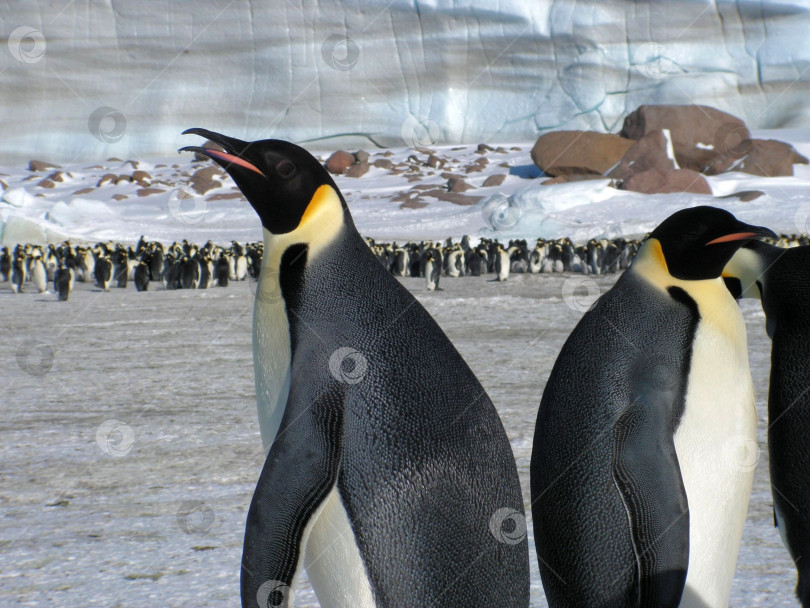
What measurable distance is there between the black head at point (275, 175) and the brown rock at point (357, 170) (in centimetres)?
2774

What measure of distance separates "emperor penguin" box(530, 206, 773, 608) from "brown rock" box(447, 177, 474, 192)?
77.7 ft

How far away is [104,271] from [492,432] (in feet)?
38.3

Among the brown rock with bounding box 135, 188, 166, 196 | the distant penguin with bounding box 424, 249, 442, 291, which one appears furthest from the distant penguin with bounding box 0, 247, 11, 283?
the brown rock with bounding box 135, 188, 166, 196

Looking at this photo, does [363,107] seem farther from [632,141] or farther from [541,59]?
[632,141]

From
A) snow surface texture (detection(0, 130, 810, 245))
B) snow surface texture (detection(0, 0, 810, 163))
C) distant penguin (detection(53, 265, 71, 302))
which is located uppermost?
snow surface texture (detection(0, 0, 810, 163))

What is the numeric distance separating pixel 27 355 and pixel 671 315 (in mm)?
5750

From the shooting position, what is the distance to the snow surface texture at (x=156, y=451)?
243 cm

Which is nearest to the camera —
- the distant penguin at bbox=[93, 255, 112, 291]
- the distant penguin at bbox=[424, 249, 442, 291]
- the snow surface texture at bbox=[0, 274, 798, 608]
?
the snow surface texture at bbox=[0, 274, 798, 608]

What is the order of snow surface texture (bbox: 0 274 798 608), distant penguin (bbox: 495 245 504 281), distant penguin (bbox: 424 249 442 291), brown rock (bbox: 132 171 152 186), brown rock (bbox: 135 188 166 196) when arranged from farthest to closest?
brown rock (bbox: 132 171 152 186)
brown rock (bbox: 135 188 166 196)
distant penguin (bbox: 495 245 504 281)
distant penguin (bbox: 424 249 442 291)
snow surface texture (bbox: 0 274 798 608)

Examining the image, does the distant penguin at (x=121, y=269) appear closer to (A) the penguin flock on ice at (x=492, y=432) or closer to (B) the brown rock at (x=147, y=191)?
(A) the penguin flock on ice at (x=492, y=432)

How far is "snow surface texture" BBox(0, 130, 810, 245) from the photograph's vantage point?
1911cm

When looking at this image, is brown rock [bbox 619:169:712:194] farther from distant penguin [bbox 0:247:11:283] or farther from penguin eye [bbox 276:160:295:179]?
penguin eye [bbox 276:160:295:179]

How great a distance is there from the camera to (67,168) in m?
32.3

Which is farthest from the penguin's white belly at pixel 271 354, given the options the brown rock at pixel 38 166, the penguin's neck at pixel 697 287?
the brown rock at pixel 38 166
